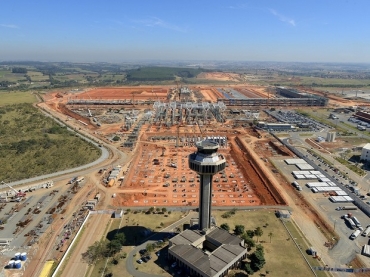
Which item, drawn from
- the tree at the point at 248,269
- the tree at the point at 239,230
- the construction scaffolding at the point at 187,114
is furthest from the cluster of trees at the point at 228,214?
the construction scaffolding at the point at 187,114

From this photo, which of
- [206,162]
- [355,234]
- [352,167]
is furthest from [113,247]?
[352,167]

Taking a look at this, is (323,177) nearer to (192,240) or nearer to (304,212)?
(304,212)

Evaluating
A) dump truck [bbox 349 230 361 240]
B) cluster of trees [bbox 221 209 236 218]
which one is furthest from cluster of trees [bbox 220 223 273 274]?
dump truck [bbox 349 230 361 240]

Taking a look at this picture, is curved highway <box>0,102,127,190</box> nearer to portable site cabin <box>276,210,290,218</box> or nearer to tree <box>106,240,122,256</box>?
tree <box>106,240,122,256</box>

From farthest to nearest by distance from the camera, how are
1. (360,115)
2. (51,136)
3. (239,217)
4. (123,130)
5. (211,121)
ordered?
(360,115)
(211,121)
(123,130)
(51,136)
(239,217)

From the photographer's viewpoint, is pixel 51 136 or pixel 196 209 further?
pixel 51 136

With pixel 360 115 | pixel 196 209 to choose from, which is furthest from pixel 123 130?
pixel 360 115

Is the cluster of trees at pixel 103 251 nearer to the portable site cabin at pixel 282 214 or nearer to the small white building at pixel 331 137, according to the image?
the portable site cabin at pixel 282 214
